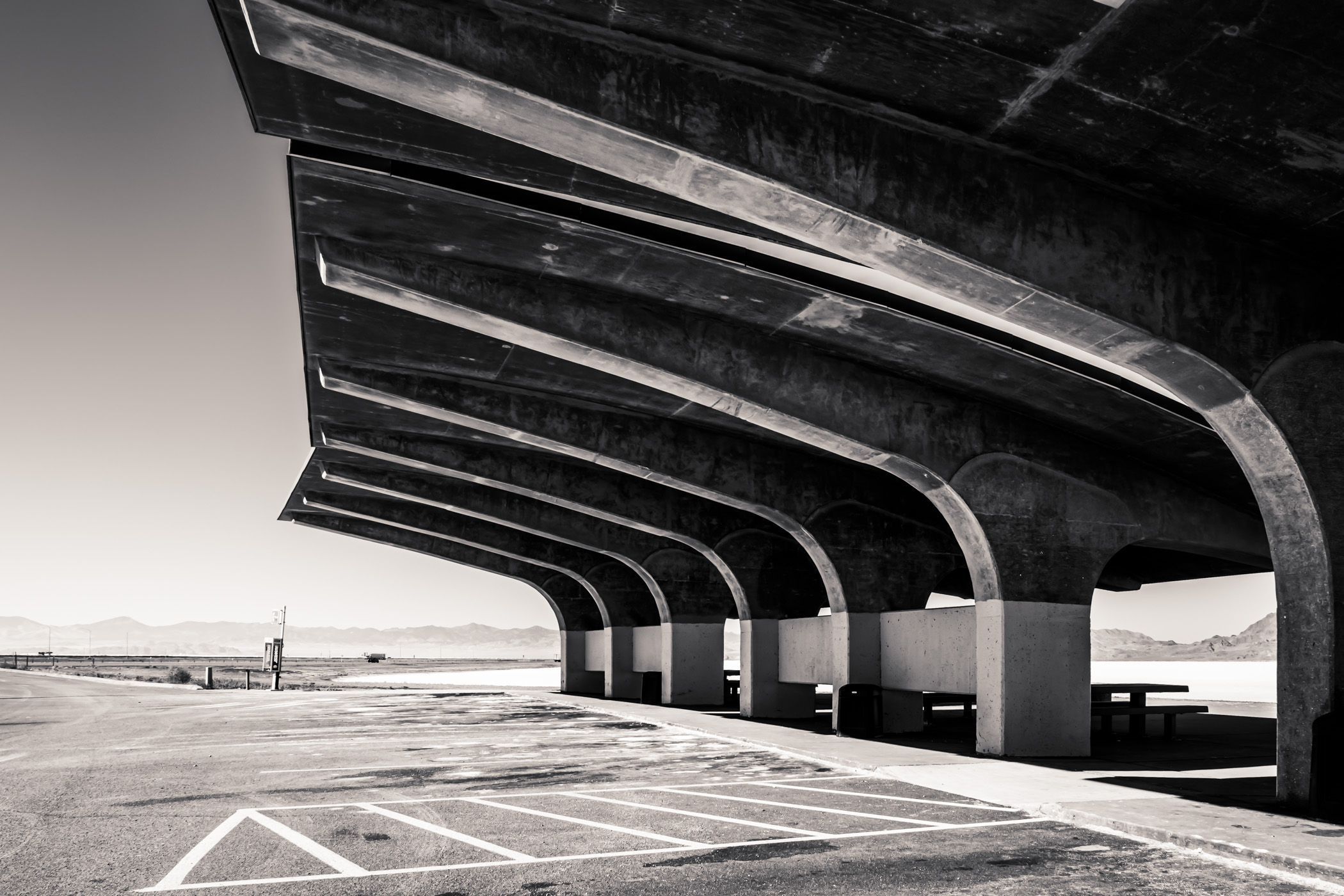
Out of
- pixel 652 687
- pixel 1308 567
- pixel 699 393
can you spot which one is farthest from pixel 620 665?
pixel 1308 567

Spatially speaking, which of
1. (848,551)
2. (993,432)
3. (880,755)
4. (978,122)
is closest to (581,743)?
(880,755)

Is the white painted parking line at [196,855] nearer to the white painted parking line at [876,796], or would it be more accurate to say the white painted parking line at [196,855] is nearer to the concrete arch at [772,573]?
the white painted parking line at [876,796]

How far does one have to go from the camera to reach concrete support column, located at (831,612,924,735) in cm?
2012

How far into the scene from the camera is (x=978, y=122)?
9.31m

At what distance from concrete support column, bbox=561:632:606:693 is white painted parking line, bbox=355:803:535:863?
27234 mm

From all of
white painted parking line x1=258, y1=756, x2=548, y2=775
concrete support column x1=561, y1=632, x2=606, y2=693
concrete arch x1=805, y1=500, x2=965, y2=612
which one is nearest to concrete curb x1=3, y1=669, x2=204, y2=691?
concrete support column x1=561, y1=632, x2=606, y2=693

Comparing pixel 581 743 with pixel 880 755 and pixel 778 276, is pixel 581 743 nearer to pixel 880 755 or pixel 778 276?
pixel 880 755

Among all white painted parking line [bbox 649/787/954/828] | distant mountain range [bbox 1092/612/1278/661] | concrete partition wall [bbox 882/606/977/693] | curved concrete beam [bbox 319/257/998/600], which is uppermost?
curved concrete beam [bbox 319/257/998/600]

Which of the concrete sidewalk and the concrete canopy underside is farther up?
the concrete canopy underside

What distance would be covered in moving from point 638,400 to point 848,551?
17.1 ft

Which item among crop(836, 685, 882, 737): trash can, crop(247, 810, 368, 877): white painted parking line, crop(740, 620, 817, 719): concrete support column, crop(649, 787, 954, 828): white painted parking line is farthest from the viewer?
crop(740, 620, 817, 719): concrete support column

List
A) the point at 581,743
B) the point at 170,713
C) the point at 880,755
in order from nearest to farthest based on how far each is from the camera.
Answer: the point at 880,755
the point at 581,743
the point at 170,713

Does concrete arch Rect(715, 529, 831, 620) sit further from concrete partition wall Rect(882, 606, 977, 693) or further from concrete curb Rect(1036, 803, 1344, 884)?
concrete curb Rect(1036, 803, 1344, 884)

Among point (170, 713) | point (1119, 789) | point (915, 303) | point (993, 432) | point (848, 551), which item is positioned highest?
point (915, 303)
